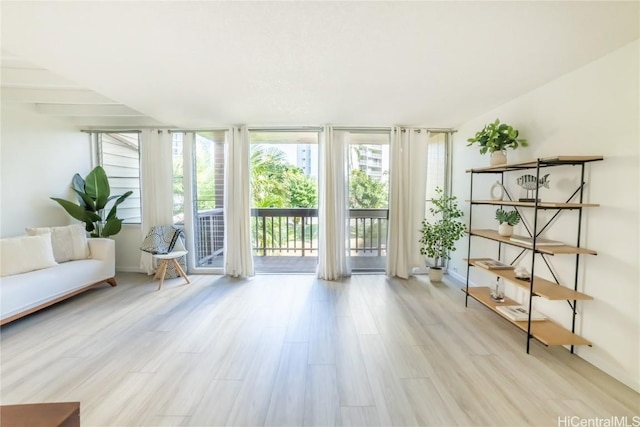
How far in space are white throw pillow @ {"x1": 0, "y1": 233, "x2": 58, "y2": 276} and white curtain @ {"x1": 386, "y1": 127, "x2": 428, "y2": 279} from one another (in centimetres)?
422

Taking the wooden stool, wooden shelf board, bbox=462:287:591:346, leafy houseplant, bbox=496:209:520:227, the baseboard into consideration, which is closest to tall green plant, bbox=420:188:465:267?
leafy houseplant, bbox=496:209:520:227

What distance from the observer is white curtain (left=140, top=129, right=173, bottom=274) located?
386cm

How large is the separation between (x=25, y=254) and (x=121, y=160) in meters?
1.92

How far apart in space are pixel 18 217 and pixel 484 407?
200 inches

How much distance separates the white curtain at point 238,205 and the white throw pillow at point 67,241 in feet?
5.67

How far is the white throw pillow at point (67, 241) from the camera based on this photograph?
10.0ft

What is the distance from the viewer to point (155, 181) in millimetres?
3895

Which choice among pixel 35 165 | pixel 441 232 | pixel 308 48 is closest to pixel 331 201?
pixel 441 232

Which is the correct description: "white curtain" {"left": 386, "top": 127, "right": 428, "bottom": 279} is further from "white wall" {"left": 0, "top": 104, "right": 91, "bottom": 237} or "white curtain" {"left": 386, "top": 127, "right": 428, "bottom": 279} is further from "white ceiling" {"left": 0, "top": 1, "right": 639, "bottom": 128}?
"white wall" {"left": 0, "top": 104, "right": 91, "bottom": 237}

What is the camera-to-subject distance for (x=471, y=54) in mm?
1788

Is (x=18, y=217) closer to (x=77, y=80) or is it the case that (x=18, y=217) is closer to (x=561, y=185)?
(x=77, y=80)

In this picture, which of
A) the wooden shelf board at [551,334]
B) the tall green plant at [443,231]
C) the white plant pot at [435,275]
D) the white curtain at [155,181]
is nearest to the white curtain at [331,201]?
the tall green plant at [443,231]

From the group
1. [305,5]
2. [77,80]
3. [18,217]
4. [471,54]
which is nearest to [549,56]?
[471,54]

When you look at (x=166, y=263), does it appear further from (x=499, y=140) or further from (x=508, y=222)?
(x=499, y=140)
